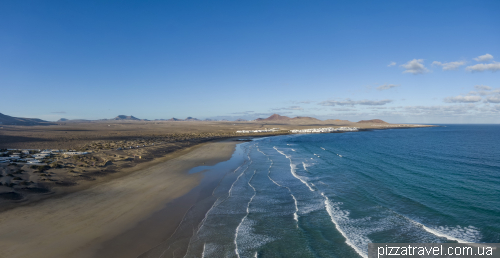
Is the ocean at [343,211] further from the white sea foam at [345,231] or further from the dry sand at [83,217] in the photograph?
the dry sand at [83,217]

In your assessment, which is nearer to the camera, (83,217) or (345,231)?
(345,231)

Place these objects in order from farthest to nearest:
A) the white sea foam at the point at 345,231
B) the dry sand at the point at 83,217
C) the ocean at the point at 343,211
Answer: the ocean at the point at 343,211 → the white sea foam at the point at 345,231 → the dry sand at the point at 83,217

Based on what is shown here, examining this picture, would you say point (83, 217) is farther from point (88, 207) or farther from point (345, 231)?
point (345, 231)

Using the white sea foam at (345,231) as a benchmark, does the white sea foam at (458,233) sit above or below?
above

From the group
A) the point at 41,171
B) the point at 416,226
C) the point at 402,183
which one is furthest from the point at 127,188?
the point at 402,183

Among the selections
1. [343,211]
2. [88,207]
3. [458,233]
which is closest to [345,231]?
[343,211]

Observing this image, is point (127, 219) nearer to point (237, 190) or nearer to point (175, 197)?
point (175, 197)

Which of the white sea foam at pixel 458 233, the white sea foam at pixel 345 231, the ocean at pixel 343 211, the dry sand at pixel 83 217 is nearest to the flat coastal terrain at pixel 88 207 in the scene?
the dry sand at pixel 83 217

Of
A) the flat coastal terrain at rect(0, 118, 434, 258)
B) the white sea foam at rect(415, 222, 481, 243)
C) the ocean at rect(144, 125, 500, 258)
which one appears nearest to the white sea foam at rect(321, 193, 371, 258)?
the ocean at rect(144, 125, 500, 258)
